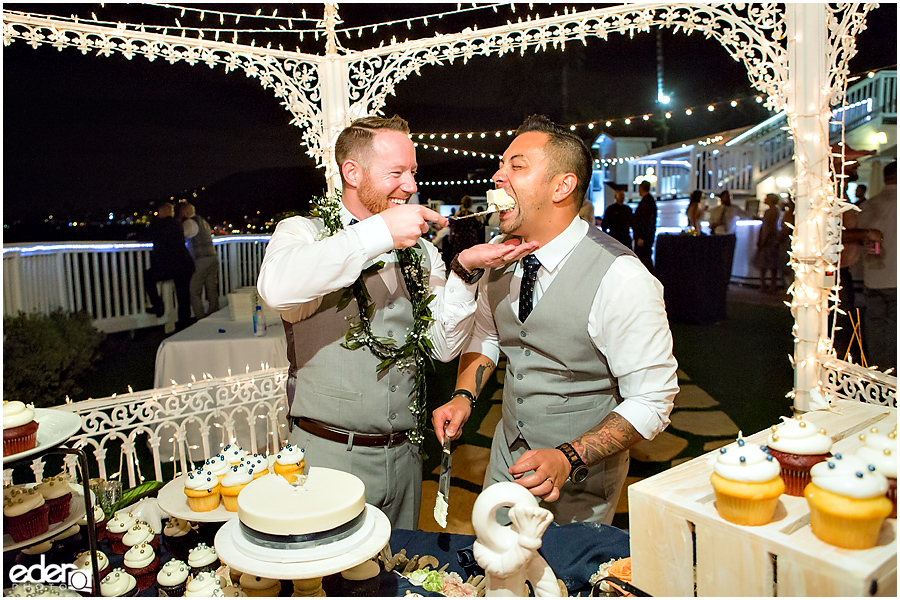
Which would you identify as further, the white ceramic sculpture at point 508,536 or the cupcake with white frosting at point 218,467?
the cupcake with white frosting at point 218,467

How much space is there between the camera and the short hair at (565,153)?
1.91 metres

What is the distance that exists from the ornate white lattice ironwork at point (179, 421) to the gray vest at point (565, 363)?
1.78 m

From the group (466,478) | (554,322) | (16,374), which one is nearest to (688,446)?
(466,478)

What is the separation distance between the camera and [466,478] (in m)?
3.70

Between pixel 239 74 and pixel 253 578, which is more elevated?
pixel 239 74

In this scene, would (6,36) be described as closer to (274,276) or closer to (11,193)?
(274,276)

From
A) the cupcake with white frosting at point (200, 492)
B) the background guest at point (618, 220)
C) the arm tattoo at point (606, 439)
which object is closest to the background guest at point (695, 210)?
the background guest at point (618, 220)

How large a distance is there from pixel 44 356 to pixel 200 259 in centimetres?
267

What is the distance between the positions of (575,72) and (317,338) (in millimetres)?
7263

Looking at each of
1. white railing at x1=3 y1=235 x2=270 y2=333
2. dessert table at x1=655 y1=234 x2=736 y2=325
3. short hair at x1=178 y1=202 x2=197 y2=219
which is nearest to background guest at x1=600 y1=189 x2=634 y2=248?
dessert table at x1=655 y1=234 x2=736 y2=325

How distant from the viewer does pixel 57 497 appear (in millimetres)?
1547

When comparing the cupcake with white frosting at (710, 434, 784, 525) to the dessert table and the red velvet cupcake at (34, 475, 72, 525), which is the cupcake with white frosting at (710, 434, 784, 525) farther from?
the dessert table

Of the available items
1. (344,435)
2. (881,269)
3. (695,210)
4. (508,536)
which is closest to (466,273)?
(344,435)

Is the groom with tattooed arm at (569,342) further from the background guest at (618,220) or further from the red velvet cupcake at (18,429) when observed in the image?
the background guest at (618,220)
